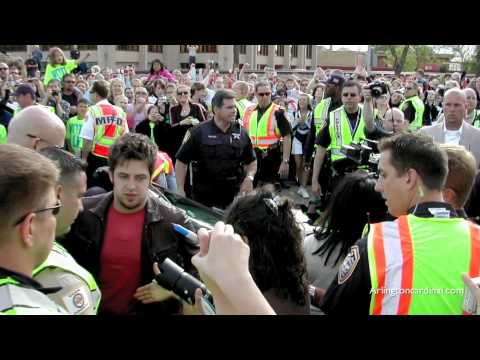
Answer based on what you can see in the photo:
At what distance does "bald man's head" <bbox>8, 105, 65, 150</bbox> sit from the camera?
10.1ft

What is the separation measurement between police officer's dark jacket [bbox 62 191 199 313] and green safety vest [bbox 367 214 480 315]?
1.10m

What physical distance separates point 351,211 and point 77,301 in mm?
1587

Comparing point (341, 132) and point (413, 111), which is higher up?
point (413, 111)

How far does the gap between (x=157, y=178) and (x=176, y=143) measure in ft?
10.1

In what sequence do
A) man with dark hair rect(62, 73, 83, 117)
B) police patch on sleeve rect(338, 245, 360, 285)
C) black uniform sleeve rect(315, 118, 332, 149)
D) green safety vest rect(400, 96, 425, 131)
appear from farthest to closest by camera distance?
Answer: green safety vest rect(400, 96, 425, 131), man with dark hair rect(62, 73, 83, 117), black uniform sleeve rect(315, 118, 332, 149), police patch on sleeve rect(338, 245, 360, 285)

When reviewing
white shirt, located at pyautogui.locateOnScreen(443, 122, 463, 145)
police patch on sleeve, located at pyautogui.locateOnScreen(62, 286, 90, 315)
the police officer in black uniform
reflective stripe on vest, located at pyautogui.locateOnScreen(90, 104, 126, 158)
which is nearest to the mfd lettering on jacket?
reflective stripe on vest, located at pyautogui.locateOnScreen(90, 104, 126, 158)

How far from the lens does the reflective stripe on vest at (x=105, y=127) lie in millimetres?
6207

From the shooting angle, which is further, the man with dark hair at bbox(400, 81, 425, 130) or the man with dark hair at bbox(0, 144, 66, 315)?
the man with dark hair at bbox(400, 81, 425, 130)


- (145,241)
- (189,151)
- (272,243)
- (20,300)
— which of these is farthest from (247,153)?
(20,300)

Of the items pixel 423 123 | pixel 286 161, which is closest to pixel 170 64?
pixel 423 123

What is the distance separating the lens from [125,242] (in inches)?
110

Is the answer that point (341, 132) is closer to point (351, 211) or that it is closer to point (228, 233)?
point (351, 211)

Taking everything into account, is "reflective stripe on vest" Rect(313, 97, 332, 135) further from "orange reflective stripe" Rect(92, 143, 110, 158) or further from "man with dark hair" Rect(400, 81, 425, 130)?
"orange reflective stripe" Rect(92, 143, 110, 158)
